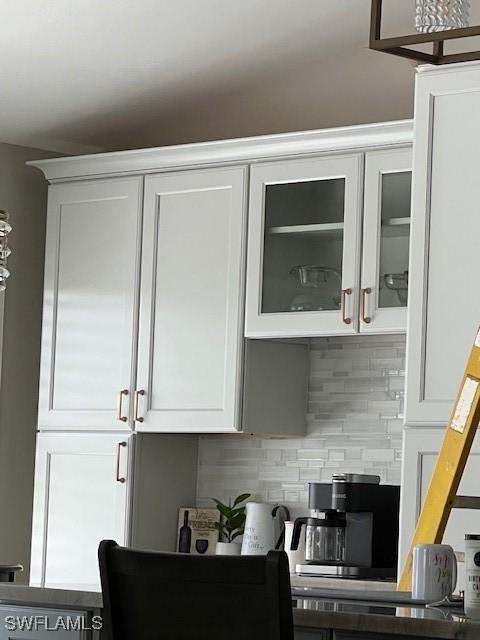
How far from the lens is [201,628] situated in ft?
6.06

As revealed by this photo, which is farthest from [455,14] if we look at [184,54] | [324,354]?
[324,354]

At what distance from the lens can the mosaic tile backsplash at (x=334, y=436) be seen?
4.67m

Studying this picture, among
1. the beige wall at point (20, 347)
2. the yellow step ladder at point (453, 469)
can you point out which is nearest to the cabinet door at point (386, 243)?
the beige wall at point (20, 347)

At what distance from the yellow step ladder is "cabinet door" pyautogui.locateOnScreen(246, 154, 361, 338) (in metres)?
1.87

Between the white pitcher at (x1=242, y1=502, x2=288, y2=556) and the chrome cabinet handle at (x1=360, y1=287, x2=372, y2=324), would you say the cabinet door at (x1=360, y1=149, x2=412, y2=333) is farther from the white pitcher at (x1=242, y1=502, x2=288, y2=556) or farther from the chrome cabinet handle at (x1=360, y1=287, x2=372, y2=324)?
the white pitcher at (x1=242, y1=502, x2=288, y2=556)

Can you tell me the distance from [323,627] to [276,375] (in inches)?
104

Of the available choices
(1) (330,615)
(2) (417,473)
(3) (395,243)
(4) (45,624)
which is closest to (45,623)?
(4) (45,624)

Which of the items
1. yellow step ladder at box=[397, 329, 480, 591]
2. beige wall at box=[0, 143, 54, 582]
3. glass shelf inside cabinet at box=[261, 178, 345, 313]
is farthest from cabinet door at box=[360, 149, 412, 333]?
yellow step ladder at box=[397, 329, 480, 591]

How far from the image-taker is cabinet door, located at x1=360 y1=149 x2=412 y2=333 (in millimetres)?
4227

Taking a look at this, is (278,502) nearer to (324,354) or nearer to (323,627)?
(324,354)

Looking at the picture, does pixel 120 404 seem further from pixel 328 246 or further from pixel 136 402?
pixel 328 246

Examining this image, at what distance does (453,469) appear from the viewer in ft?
7.76

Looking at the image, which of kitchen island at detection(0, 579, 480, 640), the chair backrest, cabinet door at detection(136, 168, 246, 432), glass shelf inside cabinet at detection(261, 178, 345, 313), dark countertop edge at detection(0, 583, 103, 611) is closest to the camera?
the chair backrest

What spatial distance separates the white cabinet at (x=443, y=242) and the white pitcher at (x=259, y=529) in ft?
4.01
